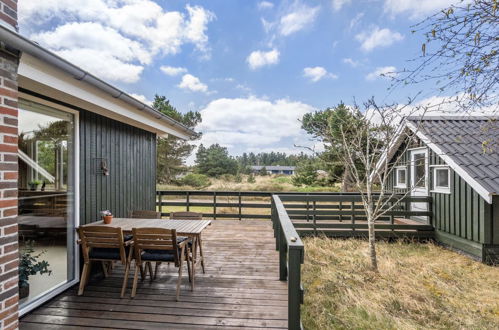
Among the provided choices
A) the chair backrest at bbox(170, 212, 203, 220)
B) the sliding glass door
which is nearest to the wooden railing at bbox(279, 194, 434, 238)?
the chair backrest at bbox(170, 212, 203, 220)

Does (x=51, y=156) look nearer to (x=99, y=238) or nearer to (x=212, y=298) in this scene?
(x=99, y=238)

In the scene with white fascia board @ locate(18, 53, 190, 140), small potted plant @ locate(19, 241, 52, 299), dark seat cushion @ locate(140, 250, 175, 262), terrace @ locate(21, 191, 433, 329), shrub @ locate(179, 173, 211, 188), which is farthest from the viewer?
shrub @ locate(179, 173, 211, 188)

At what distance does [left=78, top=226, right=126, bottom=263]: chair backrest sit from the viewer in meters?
2.94

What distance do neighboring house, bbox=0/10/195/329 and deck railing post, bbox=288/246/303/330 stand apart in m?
1.78

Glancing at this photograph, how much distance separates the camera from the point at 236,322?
2.49 meters

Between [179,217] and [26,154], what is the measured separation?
→ 2069 millimetres

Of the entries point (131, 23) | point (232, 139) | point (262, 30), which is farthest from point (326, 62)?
point (232, 139)

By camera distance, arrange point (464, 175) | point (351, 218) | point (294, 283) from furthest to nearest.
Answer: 1. point (351, 218)
2. point (464, 175)
3. point (294, 283)

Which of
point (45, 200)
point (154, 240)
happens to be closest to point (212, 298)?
point (154, 240)

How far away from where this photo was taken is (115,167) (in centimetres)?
436

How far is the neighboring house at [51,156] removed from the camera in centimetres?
171

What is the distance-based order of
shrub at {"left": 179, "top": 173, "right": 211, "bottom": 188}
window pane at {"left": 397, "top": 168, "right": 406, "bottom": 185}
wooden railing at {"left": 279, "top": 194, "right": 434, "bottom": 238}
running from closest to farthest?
wooden railing at {"left": 279, "top": 194, "right": 434, "bottom": 238} → window pane at {"left": 397, "top": 168, "right": 406, "bottom": 185} → shrub at {"left": 179, "top": 173, "right": 211, "bottom": 188}

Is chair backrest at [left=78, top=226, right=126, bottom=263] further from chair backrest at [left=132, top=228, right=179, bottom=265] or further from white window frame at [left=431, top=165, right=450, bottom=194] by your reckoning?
white window frame at [left=431, top=165, right=450, bottom=194]

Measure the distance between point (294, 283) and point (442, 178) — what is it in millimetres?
6107
